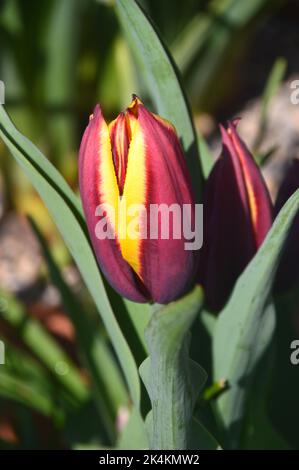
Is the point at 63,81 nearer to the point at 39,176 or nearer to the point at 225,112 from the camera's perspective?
the point at 225,112

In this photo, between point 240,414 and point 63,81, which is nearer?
point 240,414

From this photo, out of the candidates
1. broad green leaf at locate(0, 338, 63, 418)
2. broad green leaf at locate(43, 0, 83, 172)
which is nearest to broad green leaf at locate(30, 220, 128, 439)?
broad green leaf at locate(0, 338, 63, 418)

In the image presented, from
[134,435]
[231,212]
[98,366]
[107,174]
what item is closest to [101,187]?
[107,174]

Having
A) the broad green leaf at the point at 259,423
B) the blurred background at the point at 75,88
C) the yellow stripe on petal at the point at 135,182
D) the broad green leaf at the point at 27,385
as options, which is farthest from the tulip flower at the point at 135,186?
the blurred background at the point at 75,88

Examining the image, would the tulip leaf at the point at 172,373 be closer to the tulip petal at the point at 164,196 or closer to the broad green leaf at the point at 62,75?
the tulip petal at the point at 164,196

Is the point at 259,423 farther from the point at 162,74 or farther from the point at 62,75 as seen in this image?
the point at 62,75
